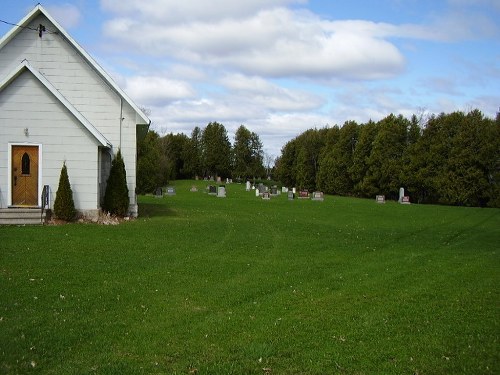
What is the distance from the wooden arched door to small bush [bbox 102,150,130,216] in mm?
2780

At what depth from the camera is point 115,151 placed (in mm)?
21750

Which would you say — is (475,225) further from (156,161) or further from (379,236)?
(156,161)

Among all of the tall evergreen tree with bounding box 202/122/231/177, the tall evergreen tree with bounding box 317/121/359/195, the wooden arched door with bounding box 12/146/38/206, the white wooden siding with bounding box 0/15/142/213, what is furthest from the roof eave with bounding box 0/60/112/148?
the tall evergreen tree with bounding box 202/122/231/177

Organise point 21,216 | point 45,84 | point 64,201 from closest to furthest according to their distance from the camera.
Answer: point 21,216, point 45,84, point 64,201

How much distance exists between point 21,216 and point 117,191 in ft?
12.9

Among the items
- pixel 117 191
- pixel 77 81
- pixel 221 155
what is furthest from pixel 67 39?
pixel 221 155

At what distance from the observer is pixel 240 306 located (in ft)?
27.0

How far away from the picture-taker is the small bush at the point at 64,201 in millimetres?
18188

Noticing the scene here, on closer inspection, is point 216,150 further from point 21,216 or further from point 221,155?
point 21,216

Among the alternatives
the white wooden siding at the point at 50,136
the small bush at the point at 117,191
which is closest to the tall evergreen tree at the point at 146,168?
the small bush at the point at 117,191

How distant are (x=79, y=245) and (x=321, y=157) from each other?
4977 cm

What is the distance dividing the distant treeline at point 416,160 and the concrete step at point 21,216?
3467 centimetres

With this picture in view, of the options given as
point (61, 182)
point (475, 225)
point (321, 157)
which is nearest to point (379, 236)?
point (475, 225)

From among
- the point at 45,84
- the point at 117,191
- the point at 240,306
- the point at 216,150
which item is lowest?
the point at 240,306
